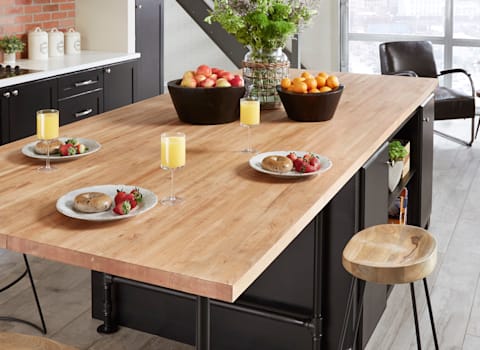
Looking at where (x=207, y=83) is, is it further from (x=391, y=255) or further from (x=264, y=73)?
(x=391, y=255)

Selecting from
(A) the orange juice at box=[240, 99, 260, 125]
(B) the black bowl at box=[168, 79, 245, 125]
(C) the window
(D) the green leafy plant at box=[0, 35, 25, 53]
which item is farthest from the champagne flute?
(C) the window

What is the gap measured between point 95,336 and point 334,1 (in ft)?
19.5

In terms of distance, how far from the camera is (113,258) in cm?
187

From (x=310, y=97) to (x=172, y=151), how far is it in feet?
3.54

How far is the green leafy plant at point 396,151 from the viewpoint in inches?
151

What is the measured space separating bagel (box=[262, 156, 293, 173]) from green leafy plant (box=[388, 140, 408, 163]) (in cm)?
136

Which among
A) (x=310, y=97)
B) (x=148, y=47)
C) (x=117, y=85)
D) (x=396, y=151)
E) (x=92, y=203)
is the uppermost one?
(x=148, y=47)

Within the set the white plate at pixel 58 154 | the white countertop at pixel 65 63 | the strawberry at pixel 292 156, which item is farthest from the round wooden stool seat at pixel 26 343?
the white countertop at pixel 65 63

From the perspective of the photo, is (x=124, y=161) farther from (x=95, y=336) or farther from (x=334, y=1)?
(x=334, y=1)

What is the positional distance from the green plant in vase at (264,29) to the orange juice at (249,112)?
1.91 feet

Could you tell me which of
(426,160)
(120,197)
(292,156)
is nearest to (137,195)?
(120,197)

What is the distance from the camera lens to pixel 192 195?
2354mm

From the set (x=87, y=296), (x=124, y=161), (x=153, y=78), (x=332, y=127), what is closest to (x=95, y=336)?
(x=87, y=296)

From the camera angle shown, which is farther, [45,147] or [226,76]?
[226,76]
